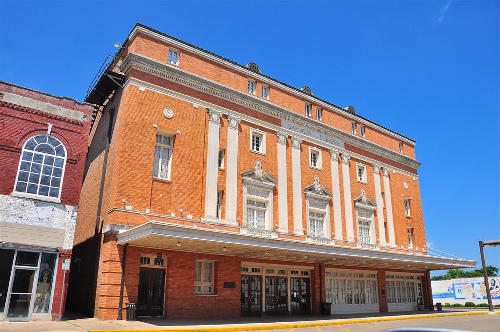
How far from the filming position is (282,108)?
25766 millimetres

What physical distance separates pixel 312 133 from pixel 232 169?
7.83 metres

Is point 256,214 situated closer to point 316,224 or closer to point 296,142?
point 316,224

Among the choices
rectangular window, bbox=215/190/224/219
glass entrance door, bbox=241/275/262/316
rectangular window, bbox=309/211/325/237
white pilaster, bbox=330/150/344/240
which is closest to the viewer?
glass entrance door, bbox=241/275/262/316

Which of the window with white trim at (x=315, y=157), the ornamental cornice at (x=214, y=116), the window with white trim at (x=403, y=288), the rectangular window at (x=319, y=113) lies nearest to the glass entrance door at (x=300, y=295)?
the window with white trim at (x=315, y=157)

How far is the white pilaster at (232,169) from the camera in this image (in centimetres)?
2162

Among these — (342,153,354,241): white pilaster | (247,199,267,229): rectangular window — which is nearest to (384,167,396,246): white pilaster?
(342,153,354,241): white pilaster

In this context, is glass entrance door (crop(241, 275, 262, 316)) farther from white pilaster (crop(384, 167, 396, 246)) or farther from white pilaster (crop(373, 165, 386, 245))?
white pilaster (crop(384, 167, 396, 246))

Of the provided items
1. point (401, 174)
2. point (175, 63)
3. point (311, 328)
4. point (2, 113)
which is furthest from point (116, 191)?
point (401, 174)

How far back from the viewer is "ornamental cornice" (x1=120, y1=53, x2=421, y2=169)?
20.7 meters

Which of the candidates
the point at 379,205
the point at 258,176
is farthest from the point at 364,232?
the point at 258,176

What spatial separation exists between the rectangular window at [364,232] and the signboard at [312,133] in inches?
233

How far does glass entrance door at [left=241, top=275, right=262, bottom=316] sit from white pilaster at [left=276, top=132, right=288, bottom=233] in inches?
133

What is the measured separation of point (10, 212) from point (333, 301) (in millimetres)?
18922

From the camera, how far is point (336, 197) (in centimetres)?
2744
